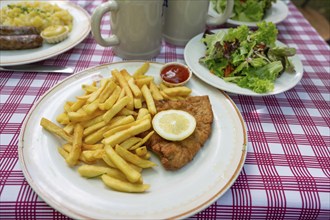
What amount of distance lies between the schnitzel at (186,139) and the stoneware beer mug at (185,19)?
837 millimetres

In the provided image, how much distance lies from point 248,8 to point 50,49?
1857 mm

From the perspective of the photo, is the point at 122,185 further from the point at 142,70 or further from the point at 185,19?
the point at 185,19

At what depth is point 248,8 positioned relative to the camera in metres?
2.71

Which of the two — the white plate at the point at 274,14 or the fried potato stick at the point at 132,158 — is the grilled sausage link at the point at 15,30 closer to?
the fried potato stick at the point at 132,158

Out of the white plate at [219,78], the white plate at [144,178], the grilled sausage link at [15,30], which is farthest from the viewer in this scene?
the grilled sausage link at [15,30]

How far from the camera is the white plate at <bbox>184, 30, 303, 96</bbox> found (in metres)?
1.84

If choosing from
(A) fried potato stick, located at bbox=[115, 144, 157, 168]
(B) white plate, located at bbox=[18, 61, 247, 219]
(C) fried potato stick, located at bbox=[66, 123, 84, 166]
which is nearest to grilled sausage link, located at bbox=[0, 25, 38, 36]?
(B) white plate, located at bbox=[18, 61, 247, 219]

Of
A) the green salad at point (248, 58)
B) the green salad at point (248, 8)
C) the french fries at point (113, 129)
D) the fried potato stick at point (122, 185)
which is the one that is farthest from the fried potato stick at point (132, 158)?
the green salad at point (248, 8)

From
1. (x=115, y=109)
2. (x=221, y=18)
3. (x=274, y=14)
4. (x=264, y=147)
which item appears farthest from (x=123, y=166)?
(x=274, y=14)

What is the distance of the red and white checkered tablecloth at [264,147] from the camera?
131cm

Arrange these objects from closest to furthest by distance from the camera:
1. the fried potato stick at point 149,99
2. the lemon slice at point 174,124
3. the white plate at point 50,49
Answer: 1. the lemon slice at point 174,124
2. the fried potato stick at point 149,99
3. the white plate at point 50,49

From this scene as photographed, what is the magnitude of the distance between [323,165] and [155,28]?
1.45 m

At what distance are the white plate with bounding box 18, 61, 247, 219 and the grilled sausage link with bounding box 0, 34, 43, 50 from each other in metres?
0.64

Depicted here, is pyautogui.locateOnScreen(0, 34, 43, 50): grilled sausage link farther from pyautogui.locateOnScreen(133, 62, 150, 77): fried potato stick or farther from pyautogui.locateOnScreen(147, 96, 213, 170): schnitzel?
pyautogui.locateOnScreen(147, 96, 213, 170): schnitzel
